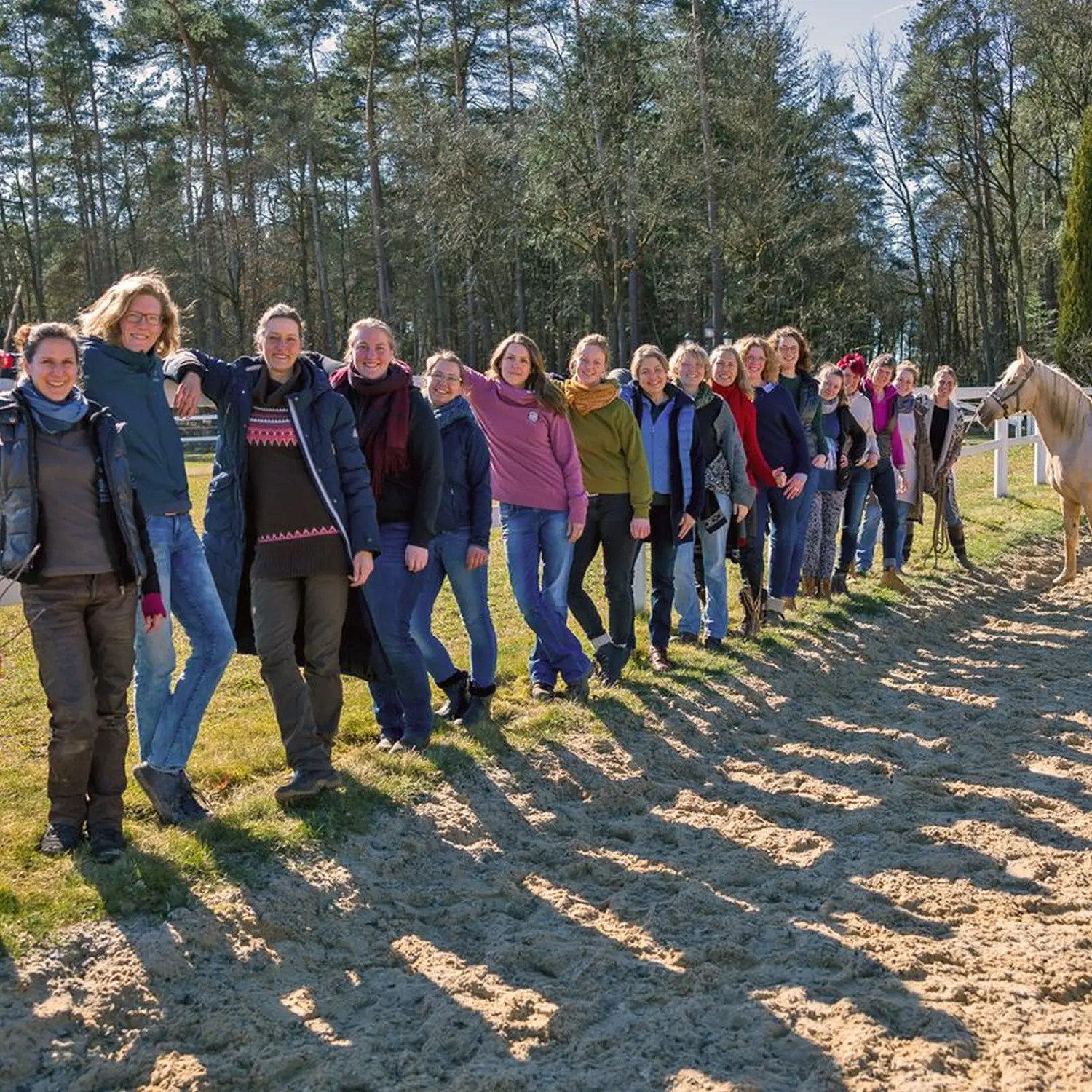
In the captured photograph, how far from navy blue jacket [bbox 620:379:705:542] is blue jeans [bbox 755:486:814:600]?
1074 mm

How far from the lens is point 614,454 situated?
6508mm

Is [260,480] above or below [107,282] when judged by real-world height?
below

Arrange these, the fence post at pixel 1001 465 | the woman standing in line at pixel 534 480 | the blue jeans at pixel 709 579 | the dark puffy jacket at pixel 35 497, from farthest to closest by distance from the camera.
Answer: the fence post at pixel 1001 465
the blue jeans at pixel 709 579
the woman standing in line at pixel 534 480
the dark puffy jacket at pixel 35 497

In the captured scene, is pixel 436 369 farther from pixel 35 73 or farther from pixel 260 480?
pixel 35 73

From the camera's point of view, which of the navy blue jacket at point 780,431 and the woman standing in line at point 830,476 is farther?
the woman standing in line at point 830,476

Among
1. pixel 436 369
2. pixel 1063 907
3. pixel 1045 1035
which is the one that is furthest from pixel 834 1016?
pixel 436 369

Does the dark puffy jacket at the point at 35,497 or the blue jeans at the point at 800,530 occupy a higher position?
the dark puffy jacket at the point at 35,497

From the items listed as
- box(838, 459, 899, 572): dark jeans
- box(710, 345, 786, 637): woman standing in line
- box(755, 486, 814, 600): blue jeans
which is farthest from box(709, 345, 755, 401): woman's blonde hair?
box(838, 459, 899, 572): dark jeans

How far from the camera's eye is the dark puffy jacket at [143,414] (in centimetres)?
414

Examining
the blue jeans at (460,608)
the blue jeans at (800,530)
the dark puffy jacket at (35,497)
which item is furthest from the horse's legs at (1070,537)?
the dark puffy jacket at (35,497)

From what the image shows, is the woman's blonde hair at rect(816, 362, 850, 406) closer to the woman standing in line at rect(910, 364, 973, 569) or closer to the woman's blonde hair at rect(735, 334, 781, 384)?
the woman's blonde hair at rect(735, 334, 781, 384)

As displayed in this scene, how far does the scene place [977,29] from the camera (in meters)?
32.0

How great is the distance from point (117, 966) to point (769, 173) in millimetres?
28048

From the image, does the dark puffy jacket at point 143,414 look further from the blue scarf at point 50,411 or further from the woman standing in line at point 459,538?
the woman standing in line at point 459,538
